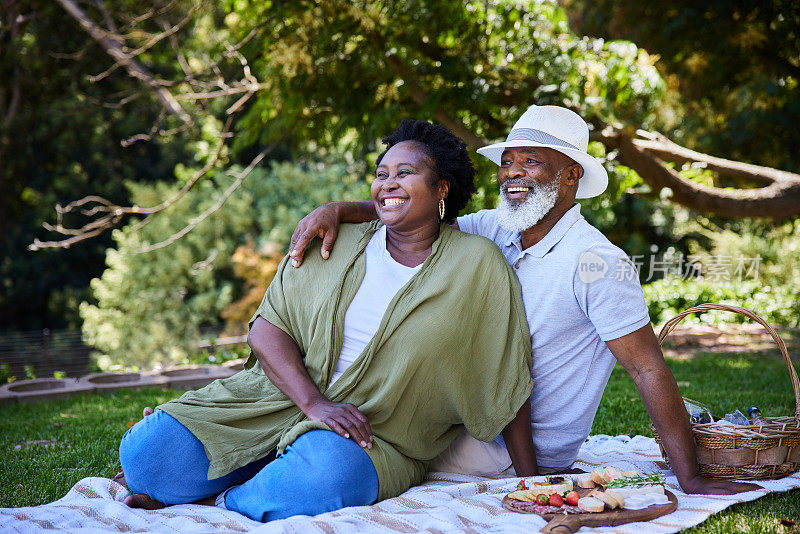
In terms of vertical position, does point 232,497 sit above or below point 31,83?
below

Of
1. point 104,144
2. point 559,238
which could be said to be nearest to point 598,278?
point 559,238

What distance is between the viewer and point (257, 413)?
350 centimetres

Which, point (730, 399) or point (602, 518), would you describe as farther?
point (730, 399)

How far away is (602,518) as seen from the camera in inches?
113

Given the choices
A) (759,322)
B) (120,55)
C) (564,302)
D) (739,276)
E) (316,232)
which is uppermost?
(120,55)

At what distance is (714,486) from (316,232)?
84.6 inches

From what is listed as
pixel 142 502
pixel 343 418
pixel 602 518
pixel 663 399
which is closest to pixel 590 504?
pixel 602 518

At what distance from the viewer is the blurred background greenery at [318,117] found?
728 centimetres

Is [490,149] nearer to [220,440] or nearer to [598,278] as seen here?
[598,278]

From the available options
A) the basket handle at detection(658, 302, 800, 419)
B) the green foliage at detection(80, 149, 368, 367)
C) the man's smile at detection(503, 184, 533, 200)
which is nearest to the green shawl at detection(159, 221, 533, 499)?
the man's smile at detection(503, 184, 533, 200)

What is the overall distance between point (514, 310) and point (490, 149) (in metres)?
0.95

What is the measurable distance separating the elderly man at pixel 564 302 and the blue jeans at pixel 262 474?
A: 87cm

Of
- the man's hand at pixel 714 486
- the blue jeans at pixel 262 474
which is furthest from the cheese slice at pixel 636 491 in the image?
the blue jeans at pixel 262 474

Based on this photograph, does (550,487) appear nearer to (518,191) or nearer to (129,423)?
(518,191)
